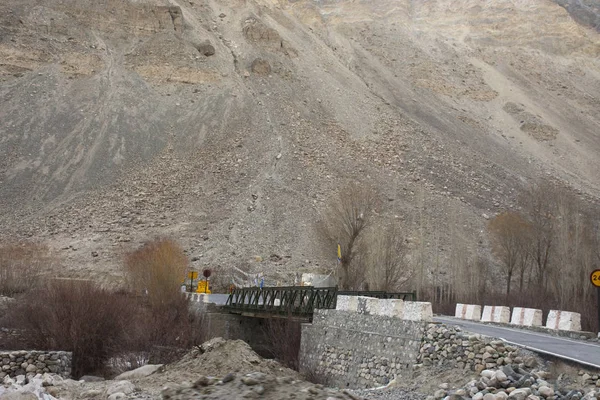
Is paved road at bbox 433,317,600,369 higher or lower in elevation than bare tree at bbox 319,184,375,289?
lower

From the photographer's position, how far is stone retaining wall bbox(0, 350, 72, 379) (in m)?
22.0

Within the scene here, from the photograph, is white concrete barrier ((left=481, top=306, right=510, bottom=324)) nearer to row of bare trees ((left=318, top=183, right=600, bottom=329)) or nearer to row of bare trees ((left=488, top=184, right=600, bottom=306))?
row of bare trees ((left=318, top=183, right=600, bottom=329))

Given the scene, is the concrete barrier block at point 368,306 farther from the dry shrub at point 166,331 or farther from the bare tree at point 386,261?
the bare tree at point 386,261

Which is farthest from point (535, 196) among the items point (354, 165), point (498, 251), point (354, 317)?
point (354, 317)

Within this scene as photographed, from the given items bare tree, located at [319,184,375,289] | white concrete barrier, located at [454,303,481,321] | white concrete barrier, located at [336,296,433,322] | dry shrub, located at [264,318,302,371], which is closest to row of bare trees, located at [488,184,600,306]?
white concrete barrier, located at [454,303,481,321]

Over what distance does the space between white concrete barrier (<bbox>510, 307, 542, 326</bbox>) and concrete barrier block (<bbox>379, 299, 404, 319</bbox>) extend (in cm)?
505

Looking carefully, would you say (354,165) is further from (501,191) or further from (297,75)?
(297,75)

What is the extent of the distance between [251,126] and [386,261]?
79.8 feet

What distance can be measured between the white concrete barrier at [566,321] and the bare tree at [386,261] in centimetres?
1917

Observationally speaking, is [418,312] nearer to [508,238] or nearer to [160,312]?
[160,312]

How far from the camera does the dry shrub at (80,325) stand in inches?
985

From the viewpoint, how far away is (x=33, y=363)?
73.5ft

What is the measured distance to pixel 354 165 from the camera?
60.1m

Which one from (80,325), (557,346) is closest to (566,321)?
(557,346)
